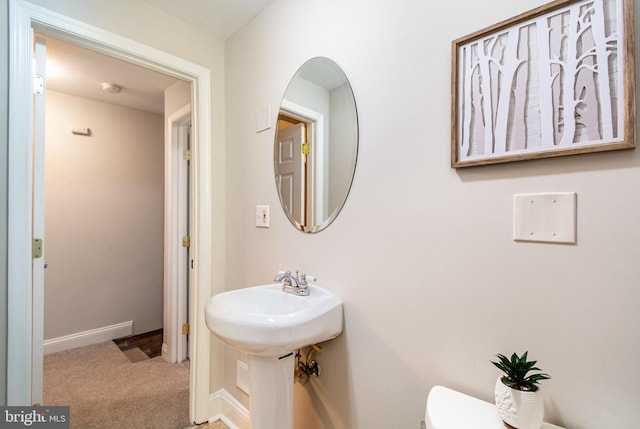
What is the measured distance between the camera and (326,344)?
1.30 m

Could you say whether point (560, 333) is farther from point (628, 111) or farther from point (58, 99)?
point (58, 99)

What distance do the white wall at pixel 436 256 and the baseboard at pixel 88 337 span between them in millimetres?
2507

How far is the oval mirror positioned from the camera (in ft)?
4.08

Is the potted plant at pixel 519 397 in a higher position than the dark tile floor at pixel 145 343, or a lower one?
higher

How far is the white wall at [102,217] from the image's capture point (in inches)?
106

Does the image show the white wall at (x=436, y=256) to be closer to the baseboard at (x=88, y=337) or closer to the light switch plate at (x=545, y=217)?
the light switch plate at (x=545, y=217)

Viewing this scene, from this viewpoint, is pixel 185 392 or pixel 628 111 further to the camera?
pixel 185 392

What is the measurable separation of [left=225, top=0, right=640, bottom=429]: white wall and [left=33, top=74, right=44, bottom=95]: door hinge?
1154 mm

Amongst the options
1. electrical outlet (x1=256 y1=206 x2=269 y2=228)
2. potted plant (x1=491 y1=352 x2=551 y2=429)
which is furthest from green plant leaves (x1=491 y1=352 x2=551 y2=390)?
electrical outlet (x1=256 y1=206 x2=269 y2=228)

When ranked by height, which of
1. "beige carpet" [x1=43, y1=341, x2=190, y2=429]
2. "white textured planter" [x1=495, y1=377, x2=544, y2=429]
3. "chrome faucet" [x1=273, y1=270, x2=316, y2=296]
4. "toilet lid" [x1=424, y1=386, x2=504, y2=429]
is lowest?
"beige carpet" [x1=43, y1=341, x2=190, y2=429]

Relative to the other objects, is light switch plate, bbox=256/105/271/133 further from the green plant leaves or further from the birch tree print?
the green plant leaves

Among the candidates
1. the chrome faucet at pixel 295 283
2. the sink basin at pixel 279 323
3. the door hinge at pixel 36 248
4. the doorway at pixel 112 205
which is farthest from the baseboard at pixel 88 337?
the chrome faucet at pixel 295 283

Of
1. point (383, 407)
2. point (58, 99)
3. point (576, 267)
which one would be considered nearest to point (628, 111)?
point (576, 267)

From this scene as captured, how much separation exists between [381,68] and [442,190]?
1.70ft
